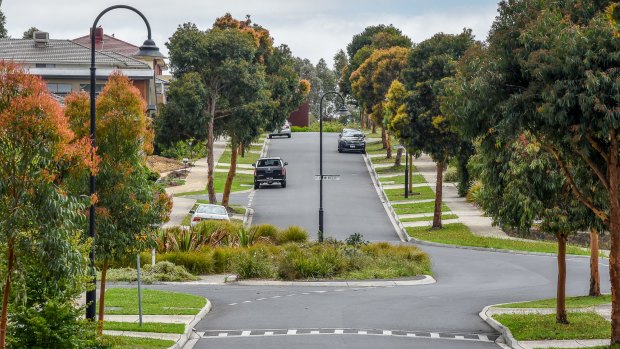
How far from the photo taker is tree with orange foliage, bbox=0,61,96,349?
612 inches

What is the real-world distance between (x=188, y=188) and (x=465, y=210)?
17.8 meters

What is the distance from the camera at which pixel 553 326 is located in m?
24.9

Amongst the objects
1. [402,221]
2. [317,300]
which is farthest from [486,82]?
[402,221]

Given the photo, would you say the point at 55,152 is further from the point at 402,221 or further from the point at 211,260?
the point at 402,221

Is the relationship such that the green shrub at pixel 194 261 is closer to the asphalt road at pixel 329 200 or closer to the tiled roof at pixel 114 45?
the asphalt road at pixel 329 200

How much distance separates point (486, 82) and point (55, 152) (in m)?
9.64

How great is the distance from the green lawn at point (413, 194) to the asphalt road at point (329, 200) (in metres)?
0.98

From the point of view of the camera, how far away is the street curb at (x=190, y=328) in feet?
74.8

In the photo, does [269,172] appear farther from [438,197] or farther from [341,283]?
[341,283]

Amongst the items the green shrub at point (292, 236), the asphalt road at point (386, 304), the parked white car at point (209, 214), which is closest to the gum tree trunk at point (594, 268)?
the asphalt road at point (386, 304)

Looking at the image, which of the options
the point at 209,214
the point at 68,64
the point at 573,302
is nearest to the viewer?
the point at 573,302

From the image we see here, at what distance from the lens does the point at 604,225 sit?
2462 centimetres

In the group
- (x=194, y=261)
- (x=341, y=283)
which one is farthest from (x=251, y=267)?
(x=341, y=283)

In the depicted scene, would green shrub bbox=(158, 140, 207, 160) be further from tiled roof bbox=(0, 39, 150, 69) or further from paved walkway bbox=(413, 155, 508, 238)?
paved walkway bbox=(413, 155, 508, 238)
